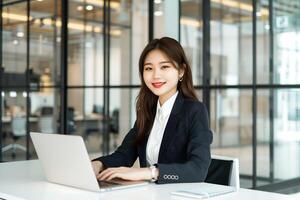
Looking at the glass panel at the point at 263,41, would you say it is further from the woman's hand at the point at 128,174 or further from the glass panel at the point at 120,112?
the woman's hand at the point at 128,174

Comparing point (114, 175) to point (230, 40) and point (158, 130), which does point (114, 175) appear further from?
point (230, 40)

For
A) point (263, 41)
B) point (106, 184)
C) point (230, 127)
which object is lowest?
point (230, 127)

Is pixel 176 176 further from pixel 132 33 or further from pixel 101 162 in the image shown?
pixel 132 33

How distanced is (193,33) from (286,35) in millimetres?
1405

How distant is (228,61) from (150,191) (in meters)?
6.74

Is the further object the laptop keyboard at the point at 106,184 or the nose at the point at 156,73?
the nose at the point at 156,73

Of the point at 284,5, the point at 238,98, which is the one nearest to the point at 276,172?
the point at 238,98

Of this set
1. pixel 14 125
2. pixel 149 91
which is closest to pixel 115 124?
pixel 14 125

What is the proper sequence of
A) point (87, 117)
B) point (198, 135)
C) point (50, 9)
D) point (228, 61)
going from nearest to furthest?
1. point (198, 135)
2. point (50, 9)
3. point (87, 117)
4. point (228, 61)

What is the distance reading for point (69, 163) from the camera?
68.0 inches

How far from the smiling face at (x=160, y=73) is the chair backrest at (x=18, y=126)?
18.2ft

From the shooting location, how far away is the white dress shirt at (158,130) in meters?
2.10

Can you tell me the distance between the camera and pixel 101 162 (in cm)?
212

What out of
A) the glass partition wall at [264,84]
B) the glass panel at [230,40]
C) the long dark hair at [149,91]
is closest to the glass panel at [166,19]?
the glass partition wall at [264,84]
